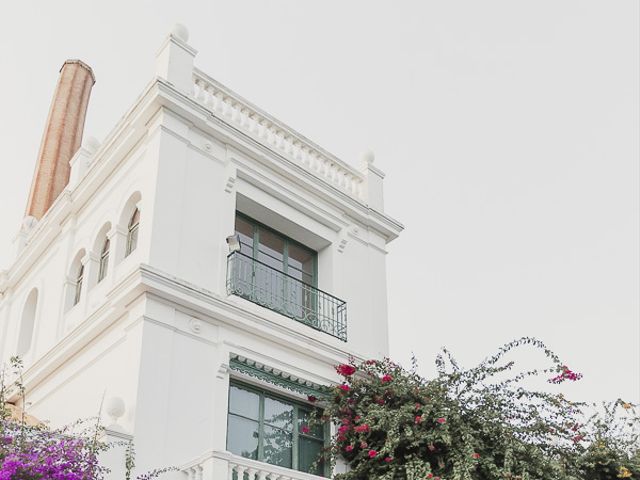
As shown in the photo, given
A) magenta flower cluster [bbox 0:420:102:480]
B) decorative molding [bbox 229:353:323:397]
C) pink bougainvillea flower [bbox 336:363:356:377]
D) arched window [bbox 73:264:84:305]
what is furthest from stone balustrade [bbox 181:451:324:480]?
arched window [bbox 73:264:84:305]

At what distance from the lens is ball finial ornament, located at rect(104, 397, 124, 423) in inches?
380

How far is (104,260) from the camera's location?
13016mm

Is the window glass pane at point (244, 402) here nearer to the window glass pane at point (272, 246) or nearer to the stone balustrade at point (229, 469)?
the stone balustrade at point (229, 469)

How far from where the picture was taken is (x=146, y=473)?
9.55 m

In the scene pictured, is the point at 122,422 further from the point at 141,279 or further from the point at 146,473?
the point at 141,279

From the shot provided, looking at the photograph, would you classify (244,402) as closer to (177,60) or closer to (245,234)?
(245,234)

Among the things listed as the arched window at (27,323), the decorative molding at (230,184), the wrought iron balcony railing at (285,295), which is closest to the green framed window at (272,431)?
the wrought iron balcony railing at (285,295)

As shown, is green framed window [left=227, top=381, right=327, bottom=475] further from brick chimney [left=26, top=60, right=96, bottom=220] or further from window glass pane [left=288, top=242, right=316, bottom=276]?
brick chimney [left=26, top=60, right=96, bottom=220]

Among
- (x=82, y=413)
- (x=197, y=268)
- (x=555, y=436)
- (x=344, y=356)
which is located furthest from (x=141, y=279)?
(x=555, y=436)

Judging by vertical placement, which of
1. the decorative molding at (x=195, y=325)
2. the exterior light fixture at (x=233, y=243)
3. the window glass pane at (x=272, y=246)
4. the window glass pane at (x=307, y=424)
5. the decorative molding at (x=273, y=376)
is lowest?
the window glass pane at (x=307, y=424)

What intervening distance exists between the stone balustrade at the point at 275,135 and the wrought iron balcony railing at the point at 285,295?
2037 mm

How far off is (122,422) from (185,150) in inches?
162

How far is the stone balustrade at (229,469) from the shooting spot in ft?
30.8

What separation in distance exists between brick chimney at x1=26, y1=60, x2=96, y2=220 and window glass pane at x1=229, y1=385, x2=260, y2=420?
9.69 metres
